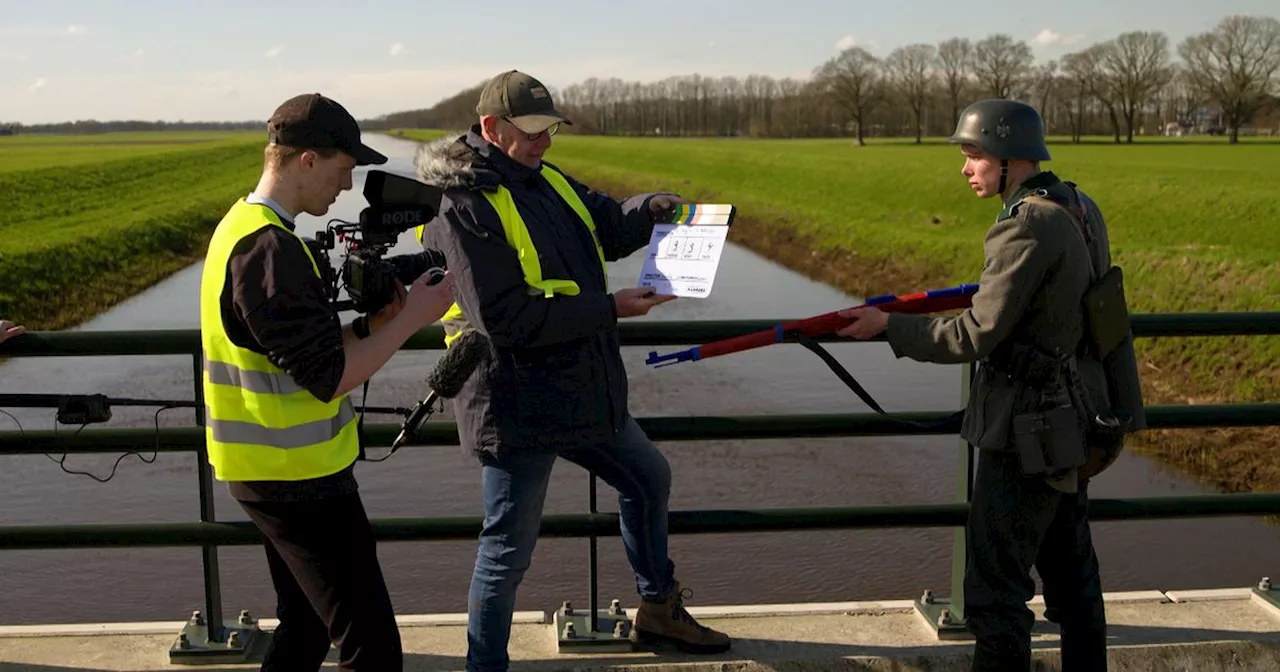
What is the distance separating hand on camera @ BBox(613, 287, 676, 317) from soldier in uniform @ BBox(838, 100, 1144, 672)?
573mm

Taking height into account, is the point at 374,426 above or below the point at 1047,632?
above

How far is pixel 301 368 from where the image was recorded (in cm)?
262

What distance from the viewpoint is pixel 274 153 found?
271 centimetres

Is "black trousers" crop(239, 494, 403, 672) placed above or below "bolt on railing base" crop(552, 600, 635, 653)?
above

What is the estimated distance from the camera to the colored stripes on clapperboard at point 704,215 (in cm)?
331

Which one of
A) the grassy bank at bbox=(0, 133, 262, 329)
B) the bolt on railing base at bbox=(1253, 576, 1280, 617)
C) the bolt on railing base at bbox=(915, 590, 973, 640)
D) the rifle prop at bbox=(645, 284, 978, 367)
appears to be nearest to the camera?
the rifle prop at bbox=(645, 284, 978, 367)

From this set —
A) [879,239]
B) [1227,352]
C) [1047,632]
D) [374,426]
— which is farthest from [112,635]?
[879,239]

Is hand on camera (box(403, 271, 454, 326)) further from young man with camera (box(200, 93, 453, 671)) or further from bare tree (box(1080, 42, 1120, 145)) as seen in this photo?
bare tree (box(1080, 42, 1120, 145))

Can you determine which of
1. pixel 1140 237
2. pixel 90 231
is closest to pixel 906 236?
pixel 1140 237

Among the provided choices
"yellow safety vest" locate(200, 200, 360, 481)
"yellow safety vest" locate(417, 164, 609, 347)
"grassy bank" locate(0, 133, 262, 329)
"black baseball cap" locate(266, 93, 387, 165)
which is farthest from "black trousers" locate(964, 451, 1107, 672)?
"grassy bank" locate(0, 133, 262, 329)

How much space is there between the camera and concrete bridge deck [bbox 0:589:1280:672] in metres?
3.79

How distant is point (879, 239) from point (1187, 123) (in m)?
103

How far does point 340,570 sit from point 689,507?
261 inches

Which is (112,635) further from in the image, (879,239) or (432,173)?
(879,239)
